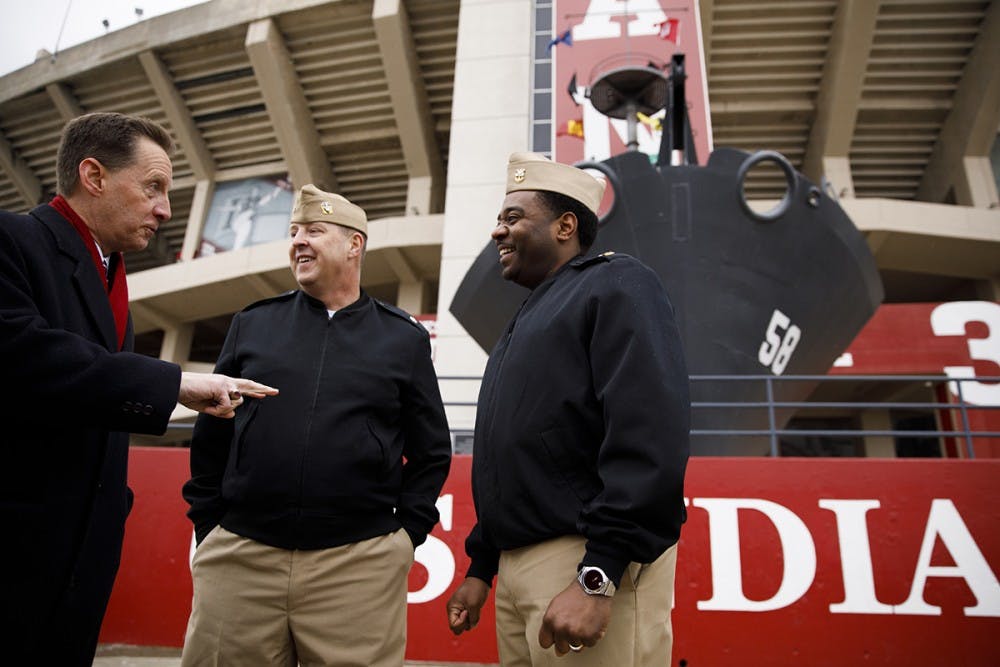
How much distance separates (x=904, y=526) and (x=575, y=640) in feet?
13.5

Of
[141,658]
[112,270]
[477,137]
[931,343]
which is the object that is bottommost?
[141,658]

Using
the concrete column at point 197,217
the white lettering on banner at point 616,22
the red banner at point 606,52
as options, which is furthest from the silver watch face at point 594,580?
the concrete column at point 197,217

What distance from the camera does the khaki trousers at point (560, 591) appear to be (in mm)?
1568

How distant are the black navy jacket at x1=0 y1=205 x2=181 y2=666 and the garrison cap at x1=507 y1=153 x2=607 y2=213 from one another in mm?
1115

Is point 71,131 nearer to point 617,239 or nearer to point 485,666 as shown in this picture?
point 485,666

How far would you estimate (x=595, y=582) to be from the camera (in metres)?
1.47

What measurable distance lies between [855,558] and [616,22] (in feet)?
34.2

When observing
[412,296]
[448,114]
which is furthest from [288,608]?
[448,114]

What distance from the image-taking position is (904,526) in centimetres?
457

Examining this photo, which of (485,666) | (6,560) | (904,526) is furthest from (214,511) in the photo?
(904,526)

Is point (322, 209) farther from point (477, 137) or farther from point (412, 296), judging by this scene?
point (412, 296)

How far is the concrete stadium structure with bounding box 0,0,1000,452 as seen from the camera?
13406 mm

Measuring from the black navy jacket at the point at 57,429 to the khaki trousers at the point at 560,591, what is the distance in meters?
0.98

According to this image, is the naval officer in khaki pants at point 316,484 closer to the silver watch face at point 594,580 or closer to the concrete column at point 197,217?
the silver watch face at point 594,580
